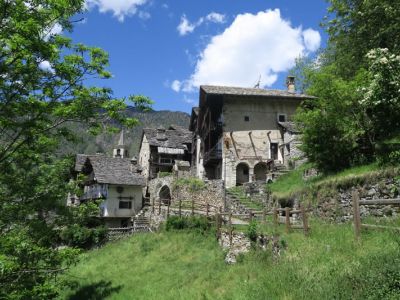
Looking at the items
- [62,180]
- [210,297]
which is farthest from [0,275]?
[210,297]

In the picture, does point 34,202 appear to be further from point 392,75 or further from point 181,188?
point 181,188

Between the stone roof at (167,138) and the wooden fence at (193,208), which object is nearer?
the wooden fence at (193,208)

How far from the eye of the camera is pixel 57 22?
335 inches

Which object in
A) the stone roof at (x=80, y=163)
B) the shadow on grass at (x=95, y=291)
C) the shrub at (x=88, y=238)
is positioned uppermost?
the stone roof at (x=80, y=163)

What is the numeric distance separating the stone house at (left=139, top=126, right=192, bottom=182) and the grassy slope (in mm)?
23212

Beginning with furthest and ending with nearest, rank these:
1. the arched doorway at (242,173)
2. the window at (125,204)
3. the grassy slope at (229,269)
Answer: the window at (125,204), the arched doorway at (242,173), the grassy slope at (229,269)

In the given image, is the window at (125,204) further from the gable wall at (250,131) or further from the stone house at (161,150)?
the gable wall at (250,131)

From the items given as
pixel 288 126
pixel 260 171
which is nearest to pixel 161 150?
pixel 260 171

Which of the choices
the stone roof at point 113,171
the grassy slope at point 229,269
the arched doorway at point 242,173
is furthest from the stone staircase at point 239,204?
the stone roof at point 113,171

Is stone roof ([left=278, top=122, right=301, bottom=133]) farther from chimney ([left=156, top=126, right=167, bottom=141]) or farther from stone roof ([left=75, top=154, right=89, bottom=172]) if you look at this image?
stone roof ([left=75, top=154, right=89, bottom=172])

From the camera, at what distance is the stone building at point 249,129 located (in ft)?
113

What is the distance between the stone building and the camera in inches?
1355

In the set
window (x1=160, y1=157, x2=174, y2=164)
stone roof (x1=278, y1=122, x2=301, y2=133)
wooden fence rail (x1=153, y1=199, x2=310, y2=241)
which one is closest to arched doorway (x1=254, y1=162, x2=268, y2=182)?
stone roof (x1=278, y1=122, x2=301, y2=133)

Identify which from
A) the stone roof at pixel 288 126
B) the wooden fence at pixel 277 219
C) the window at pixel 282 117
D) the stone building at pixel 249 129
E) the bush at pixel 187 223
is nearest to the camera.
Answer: the wooden fence at pixel 277 219
